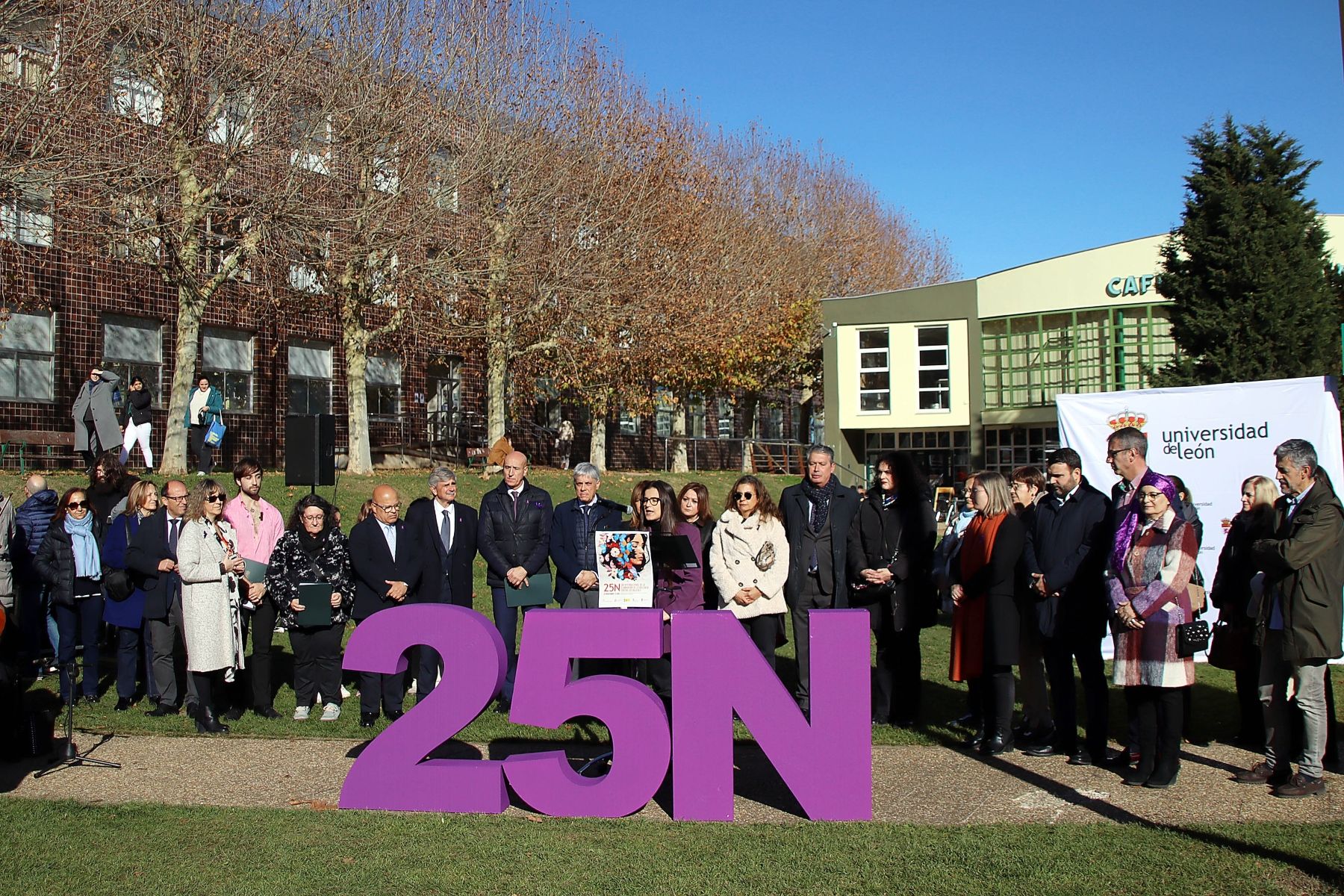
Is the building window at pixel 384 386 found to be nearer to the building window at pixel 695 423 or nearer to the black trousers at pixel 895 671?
the building window at pixel 695 423

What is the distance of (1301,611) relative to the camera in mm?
6645

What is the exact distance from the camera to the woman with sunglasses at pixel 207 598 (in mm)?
8812

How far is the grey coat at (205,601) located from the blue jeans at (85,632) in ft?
4.75

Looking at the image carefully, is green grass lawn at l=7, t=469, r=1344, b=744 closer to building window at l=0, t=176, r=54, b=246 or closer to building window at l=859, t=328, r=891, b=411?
building window at l=0, t=176, r=54, b=246

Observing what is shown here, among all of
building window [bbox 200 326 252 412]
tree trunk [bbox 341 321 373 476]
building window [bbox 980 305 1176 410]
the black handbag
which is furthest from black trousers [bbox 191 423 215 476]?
building window [bbox 980 305 1176 410]

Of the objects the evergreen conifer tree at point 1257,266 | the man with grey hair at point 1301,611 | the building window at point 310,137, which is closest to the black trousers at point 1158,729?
the man with grey hair at point 1301,611

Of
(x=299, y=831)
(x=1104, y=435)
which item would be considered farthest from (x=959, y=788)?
(x=1104, y=435)

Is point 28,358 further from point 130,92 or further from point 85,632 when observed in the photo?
point 85,632

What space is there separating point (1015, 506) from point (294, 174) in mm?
15275

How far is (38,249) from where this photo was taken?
23078 mm

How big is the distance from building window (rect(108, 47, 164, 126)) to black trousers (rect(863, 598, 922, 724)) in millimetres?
15080

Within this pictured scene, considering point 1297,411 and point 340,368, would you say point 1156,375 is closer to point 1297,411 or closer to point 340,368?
point 1297,411

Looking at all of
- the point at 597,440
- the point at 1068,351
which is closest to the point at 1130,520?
the point at 597,440

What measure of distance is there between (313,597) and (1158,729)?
610 centimetres
